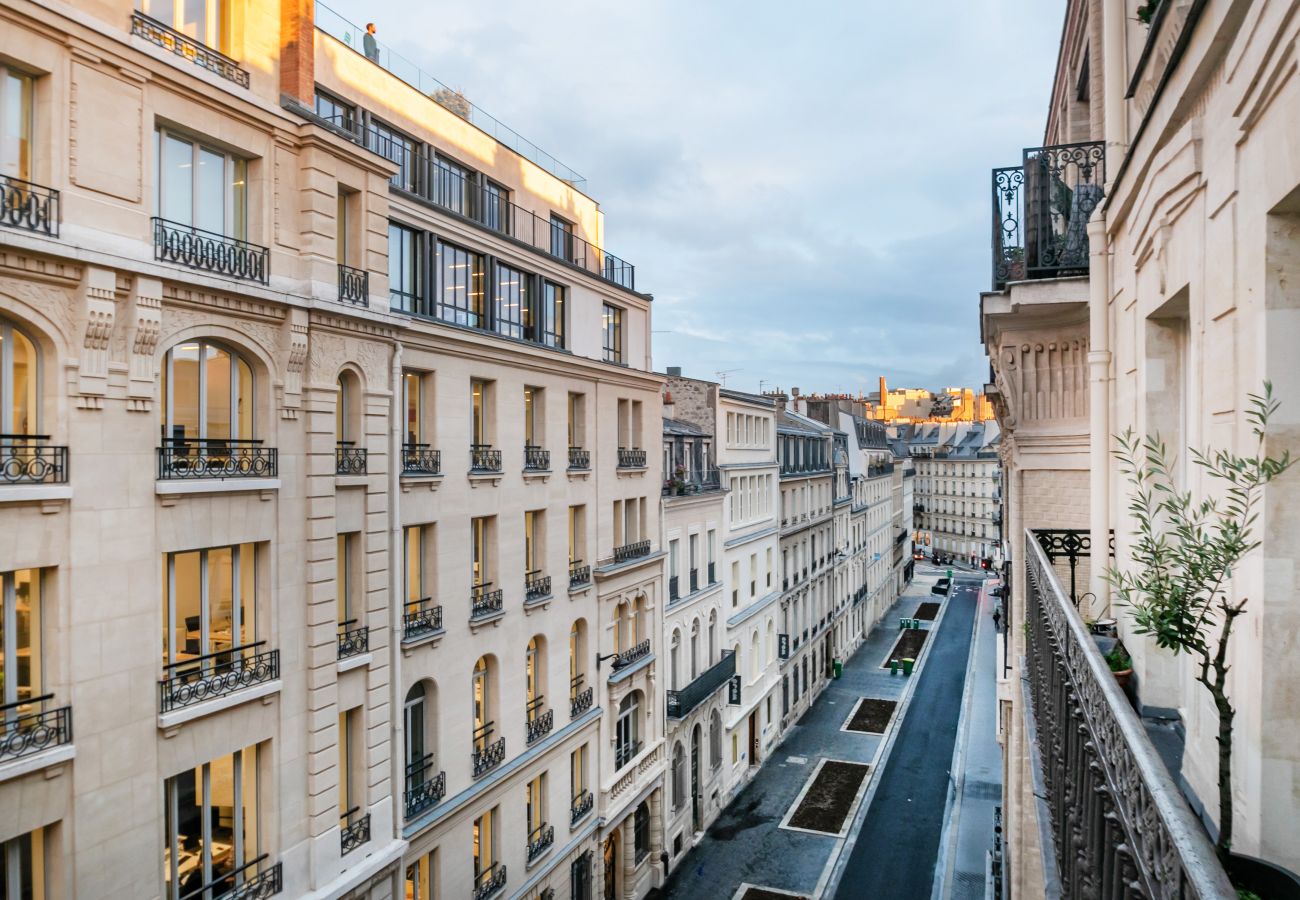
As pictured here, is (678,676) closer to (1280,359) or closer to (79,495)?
(79,495)

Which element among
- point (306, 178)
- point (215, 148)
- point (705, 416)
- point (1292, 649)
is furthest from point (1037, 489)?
point (705, 416)

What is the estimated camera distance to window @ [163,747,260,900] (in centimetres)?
1291

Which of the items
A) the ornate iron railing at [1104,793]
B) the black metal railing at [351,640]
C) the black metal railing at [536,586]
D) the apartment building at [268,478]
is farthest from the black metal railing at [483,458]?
the ornate iron railing at [1104,793]

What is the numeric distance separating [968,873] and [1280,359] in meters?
30.6

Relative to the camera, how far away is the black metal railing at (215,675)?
12.7 meters

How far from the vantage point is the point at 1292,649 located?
401cm

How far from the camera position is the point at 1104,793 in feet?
13.1

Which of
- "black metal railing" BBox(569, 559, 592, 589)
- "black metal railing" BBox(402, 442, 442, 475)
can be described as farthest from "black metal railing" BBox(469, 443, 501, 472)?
"black metal railing" BBox(569, 559, 592, 589)

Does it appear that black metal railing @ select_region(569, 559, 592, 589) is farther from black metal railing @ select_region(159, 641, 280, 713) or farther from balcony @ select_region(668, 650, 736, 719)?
black metal railing @ select_region(159, 641, 280, 713)

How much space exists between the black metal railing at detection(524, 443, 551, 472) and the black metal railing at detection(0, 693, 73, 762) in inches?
498

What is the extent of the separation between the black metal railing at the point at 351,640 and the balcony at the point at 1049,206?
1281 centimetres

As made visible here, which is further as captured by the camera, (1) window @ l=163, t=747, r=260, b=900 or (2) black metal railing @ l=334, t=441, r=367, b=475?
(2) black metal railing @ l=334, t=441, r=367, b=475

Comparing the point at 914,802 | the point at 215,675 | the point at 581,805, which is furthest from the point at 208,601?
the point at 914,802

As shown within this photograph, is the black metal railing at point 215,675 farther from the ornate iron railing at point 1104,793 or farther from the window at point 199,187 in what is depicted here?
the ornate iron railing at point 1104,793
